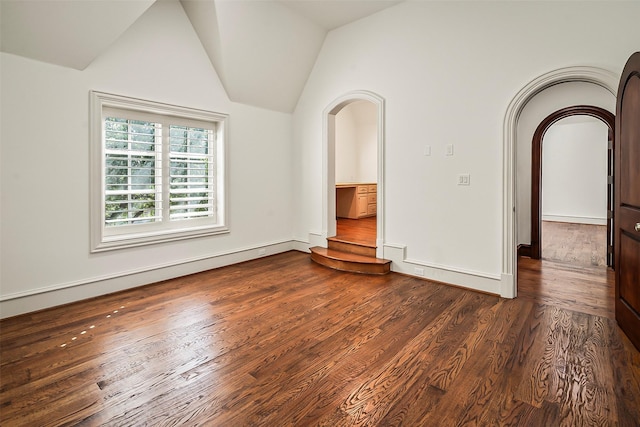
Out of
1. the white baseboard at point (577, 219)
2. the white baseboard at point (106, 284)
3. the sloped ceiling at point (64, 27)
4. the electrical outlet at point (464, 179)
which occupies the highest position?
the sloped ceiling at point (64, 27)

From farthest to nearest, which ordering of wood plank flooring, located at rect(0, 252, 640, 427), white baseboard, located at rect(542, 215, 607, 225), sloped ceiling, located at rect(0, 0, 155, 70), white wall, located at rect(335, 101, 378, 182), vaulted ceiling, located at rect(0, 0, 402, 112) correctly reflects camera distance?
1. white baseboard, located at rect(542, 215, 607, 225)
2. white wall, located at rect(335, 101, 378, 182)
3. vaulted ceiling, located at rect(0, 0, 402, 112)
4. sloped ceiling, located at rect(0, 0, 155, 70)
5. wood plank flooring, located at rect(0, 252, 640, 427)

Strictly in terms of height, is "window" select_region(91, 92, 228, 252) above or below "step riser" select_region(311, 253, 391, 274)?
above

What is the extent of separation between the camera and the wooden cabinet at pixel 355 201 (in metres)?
7.68

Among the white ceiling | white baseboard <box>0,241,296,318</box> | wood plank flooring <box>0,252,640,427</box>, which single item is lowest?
wood plank flooring <box>0,252,640,427</box>

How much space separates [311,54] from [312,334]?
423 centimetres

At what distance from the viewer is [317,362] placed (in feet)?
7.61

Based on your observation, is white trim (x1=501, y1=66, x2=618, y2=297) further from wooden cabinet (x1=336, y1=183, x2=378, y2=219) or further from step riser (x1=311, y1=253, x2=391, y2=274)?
wooden cabinet (x1=336, y1=183, x2=378, y2=219)

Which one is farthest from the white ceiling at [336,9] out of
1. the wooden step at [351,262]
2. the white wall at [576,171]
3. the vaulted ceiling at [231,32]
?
the white wall at [576,171]

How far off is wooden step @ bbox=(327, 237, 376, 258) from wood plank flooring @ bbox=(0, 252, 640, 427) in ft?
3.77

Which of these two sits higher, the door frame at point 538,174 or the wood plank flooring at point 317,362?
the door frame at point 538,174

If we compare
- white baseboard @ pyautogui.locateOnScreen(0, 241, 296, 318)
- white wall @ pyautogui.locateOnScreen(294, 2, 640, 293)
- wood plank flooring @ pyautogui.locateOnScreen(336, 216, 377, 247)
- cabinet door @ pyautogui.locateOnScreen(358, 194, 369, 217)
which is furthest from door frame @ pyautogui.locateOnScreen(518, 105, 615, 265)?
white baseboard @ pyautogui.locateOnScreen(0, 241, 296, 318)

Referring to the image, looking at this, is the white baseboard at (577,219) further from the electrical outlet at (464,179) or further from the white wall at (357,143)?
the electrical outlet at (464,179)

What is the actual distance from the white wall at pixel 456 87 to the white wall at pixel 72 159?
2.26 meters

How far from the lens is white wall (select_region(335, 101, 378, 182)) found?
27.4 feet
